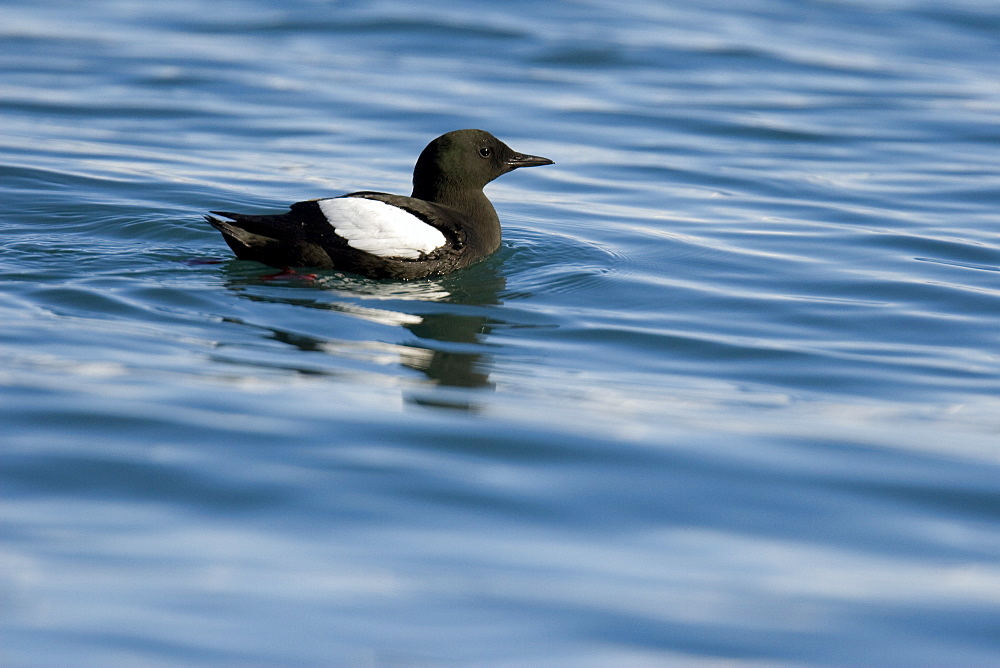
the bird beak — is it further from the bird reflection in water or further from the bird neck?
the bird reflection in water

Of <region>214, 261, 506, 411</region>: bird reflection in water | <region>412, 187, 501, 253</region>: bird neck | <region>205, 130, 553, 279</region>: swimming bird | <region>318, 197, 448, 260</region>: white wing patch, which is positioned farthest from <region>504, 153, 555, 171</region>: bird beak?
<region>318, 197, 448, 260</region>: white wing patch

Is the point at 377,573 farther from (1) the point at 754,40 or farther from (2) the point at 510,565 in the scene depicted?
(1) the point at 754,40

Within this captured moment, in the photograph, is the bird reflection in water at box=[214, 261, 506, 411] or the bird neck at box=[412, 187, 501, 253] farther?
the bird neck at box=[412, 187, 501, 253]

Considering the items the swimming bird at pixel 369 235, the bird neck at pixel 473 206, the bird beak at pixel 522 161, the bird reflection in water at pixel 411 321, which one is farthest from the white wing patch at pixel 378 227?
the bird beak at pixel 522 161

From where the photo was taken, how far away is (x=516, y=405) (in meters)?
5.09

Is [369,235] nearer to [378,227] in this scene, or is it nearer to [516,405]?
[378,227]

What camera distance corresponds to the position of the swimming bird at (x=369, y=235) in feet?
23.0

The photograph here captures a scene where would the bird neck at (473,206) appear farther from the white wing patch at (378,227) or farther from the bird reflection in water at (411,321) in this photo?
the white wing patch at (378,227)

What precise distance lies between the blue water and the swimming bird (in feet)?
0.56

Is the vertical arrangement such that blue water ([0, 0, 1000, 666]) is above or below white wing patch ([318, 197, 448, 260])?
below

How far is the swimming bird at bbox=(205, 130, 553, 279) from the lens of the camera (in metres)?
7.00

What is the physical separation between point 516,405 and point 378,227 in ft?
7.59

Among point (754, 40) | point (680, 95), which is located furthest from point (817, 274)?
point (754, 40)

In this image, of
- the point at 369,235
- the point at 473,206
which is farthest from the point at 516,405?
the point at 473,206
